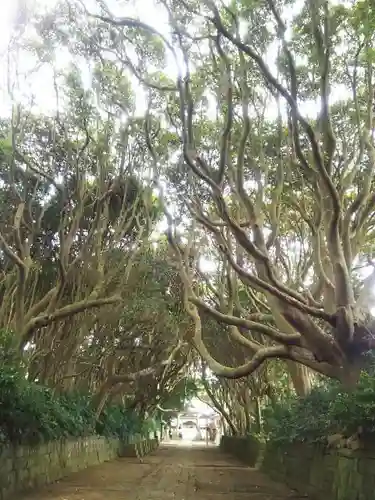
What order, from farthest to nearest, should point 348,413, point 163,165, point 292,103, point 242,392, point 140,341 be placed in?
point 242,392 → point 140,341 → point 163,165 → point 292,103 → point 348,413

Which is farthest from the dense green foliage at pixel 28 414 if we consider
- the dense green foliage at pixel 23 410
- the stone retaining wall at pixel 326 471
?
the stone retaining wall at pixel 326 471

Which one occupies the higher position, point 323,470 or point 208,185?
point 208,185

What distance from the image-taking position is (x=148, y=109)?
37.8ft

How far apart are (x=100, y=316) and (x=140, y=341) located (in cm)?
629

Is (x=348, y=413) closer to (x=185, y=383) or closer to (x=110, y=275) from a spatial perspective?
(x=110, y=275)

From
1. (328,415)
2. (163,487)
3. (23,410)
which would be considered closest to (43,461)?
(163,487)

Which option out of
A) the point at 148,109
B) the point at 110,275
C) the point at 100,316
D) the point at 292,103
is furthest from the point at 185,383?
the point at 292,103

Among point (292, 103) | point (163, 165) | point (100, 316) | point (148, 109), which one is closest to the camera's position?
point (292, 103)

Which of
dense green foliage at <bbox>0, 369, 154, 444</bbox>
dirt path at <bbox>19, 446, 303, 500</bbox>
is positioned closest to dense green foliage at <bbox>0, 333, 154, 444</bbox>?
dense green foliage at <bbox>0, 369, 154, 444</bbox>

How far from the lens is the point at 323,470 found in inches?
352

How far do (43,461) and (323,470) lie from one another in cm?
521

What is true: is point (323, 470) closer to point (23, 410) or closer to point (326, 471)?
point (326, 471)

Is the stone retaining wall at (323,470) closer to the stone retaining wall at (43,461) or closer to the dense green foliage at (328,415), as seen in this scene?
the dense green foliage at (328,415)

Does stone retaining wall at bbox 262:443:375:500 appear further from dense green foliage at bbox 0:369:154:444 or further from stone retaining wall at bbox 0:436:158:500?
stone retaining wall at bbox 0:436:158:500
